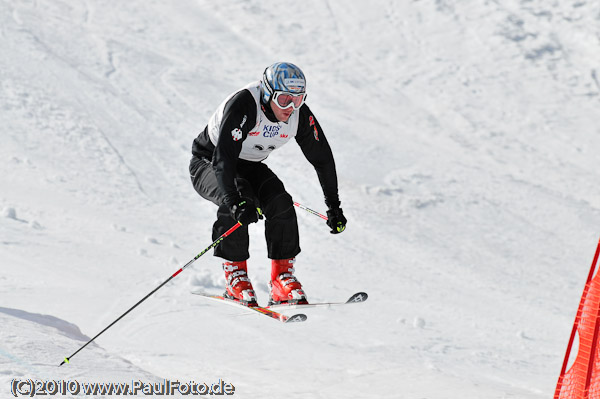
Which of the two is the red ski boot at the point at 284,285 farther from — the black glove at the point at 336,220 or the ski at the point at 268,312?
the black glove at the point at 336,220

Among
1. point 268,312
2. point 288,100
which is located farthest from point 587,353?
point 288,100

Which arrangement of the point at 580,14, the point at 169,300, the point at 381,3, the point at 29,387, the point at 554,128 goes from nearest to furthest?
the point at 29,387 → the point at 169,300 → the point at 554,128 → the point at 580,14 → the point at 381,3

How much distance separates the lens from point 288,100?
17.6 feet

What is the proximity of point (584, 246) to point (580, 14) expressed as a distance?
9281 mm

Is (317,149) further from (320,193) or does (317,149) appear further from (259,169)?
(320,193)

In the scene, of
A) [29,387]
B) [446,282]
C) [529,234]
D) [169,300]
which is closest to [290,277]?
[169,300]

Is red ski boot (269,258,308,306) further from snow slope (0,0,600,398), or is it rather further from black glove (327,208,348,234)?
snow slope (0,0,600,398)

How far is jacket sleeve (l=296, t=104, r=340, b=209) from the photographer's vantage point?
228 inches

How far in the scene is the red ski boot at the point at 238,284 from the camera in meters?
5.86

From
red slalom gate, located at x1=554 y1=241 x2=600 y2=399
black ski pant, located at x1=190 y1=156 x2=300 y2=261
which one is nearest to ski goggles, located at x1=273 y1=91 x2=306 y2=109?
black ski pant, located at x1=190 y1=156 x2=300 y2=261

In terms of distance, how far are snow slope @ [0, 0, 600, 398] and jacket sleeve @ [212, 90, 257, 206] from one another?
1.41 m

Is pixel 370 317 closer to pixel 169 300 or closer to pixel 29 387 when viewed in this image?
pixel 169 300

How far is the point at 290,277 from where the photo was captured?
596 centimetres

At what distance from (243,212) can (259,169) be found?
30.6 inches
